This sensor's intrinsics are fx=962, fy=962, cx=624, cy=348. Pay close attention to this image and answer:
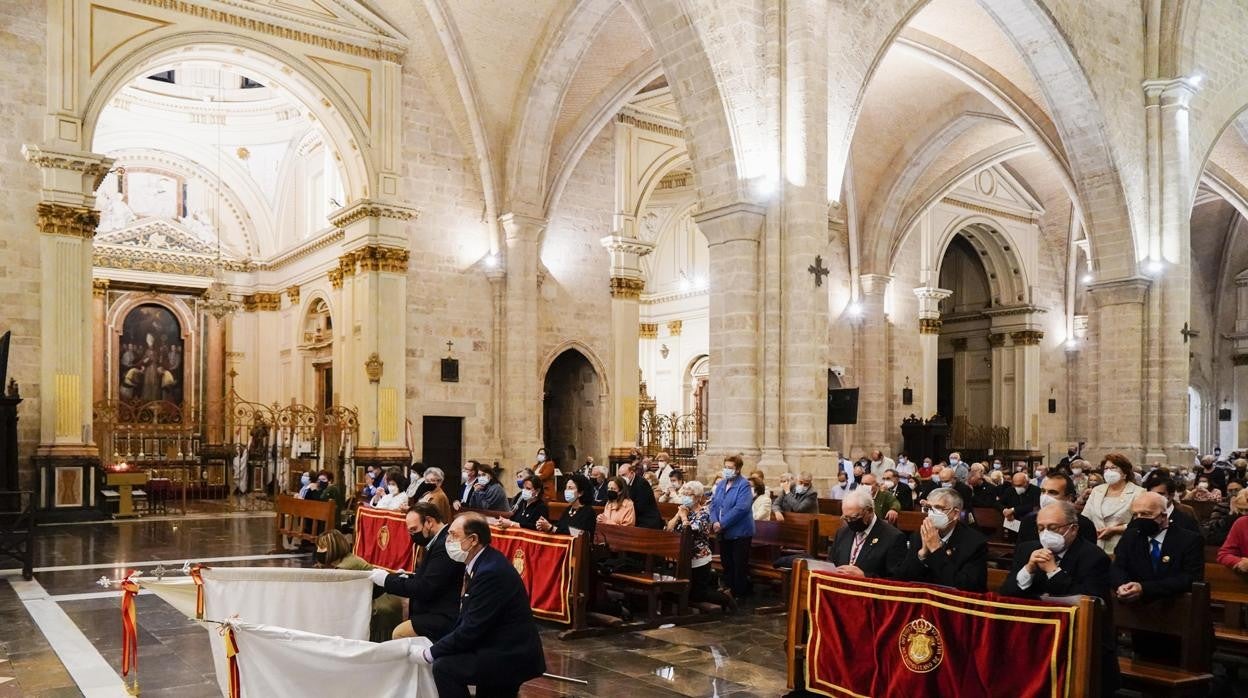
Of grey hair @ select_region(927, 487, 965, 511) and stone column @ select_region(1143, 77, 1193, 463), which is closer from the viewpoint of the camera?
grey hair @ select_region(927, 487, 965, 511)

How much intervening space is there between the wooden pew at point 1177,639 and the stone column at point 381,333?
50.4 feet

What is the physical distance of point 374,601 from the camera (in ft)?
20.3

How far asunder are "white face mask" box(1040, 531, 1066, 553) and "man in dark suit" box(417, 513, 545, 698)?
2697 mm

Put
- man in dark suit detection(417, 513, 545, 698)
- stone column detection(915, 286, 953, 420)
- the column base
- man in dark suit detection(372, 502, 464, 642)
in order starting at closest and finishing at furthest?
man in dark suit detection(417, 513, 545, 698) < man in dark suit detection(372, 502, 464, 642) < the column base < stone column detection(915, 286, 953, 420)

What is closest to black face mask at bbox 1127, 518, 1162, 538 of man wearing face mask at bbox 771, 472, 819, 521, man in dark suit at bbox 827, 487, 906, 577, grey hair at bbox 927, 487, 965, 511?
grey hair at bbox 927, 487, 965, 511

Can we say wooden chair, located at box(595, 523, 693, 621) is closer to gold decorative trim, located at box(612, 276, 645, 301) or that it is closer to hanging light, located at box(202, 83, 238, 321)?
gold decorative trim, located at box(612, 276, 645, 301)

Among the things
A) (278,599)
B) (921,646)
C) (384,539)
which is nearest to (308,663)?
(278,599)

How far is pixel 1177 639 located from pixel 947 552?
4.39 ft

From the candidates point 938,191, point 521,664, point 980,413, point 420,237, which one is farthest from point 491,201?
point 980,413

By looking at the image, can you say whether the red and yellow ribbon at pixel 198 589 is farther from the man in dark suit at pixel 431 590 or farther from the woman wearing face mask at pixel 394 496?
the woman wearing face mask at pixel 394 496

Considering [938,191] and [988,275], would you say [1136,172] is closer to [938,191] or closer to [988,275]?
[938,191]

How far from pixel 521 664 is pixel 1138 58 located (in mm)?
19634

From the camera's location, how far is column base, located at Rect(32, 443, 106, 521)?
Answer: 50.9 feet

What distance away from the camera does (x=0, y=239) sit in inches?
612
